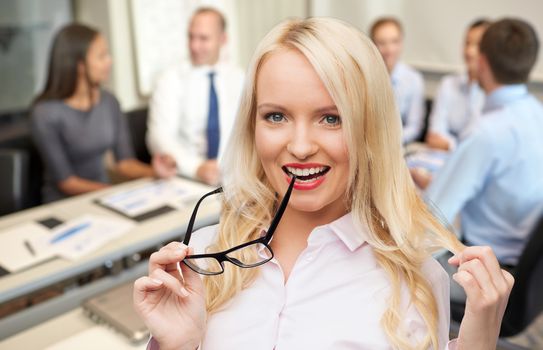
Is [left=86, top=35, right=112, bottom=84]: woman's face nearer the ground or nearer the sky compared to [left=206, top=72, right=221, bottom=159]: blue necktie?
nearer the sky

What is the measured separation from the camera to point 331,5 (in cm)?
486

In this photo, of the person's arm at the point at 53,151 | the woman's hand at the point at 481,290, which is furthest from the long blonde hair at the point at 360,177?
the person's arm at the point at 53,151

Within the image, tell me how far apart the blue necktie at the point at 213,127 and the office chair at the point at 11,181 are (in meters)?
0.99

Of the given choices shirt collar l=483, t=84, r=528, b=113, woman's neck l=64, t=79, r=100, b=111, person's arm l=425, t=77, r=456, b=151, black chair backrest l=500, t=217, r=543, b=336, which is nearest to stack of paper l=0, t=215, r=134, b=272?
woman's neck l=64, t=79, r=100, b=111

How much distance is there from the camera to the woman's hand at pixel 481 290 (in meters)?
0.84

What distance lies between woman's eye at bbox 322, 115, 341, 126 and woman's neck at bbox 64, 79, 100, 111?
89.3 inches

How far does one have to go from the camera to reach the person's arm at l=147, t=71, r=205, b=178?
10.3 feet

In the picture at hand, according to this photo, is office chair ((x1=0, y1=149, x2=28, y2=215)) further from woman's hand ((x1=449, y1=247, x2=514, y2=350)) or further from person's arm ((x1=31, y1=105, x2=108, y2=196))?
woman's hand ((x1=449, y1=247, x2=514, y2=350))

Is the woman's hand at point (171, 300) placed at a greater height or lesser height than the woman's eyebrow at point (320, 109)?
lesser

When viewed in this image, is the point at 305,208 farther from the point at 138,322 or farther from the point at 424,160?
the point at 424,160

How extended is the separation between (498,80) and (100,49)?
1887mm

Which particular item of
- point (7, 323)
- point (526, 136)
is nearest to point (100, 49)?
point (7, 323)

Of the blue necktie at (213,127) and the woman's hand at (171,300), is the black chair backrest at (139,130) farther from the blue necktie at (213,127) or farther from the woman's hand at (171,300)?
the woman's hand at (171,300)

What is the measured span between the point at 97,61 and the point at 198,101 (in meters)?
0.58
